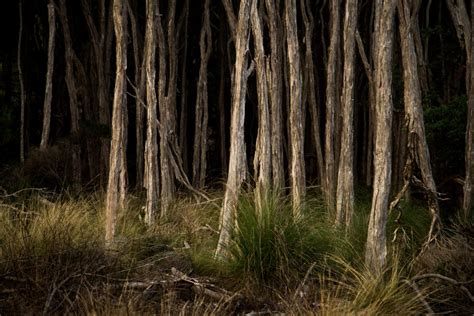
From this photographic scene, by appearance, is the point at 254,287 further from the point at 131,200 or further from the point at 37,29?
the point at 37,29

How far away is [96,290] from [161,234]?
2358 mm

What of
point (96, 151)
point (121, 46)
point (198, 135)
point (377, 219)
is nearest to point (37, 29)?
point (96, 151)

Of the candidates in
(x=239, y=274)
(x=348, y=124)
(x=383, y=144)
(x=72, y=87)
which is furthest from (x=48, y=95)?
(x=383, y=144)

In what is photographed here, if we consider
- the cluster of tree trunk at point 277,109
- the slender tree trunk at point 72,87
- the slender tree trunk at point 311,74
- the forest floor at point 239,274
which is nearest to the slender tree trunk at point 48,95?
the cluster of tree trunk at point 277,109

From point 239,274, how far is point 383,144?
1475mm

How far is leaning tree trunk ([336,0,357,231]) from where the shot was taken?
19.7 feet

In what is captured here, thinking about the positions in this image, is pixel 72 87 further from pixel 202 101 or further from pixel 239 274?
pixel 239 274

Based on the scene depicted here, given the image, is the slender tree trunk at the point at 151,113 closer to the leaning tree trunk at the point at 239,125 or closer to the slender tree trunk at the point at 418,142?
the leaning tree trunk at the point at 239,125

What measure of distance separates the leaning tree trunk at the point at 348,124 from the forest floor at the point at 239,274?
0.56m

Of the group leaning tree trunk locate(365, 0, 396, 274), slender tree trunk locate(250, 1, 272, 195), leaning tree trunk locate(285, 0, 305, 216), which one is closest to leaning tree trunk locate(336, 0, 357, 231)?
leaning tree trunk locate(285, 0, 305, 216)

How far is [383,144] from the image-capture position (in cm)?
470

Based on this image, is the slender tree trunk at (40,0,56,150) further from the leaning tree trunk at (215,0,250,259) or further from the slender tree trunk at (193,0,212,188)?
the leaning tree trunk at (215,0,250,259)

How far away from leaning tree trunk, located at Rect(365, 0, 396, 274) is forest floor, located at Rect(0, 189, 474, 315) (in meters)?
0.16

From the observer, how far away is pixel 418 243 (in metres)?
6.66
